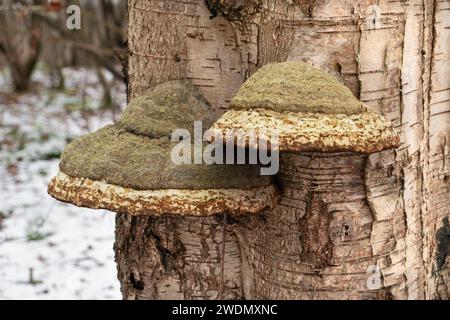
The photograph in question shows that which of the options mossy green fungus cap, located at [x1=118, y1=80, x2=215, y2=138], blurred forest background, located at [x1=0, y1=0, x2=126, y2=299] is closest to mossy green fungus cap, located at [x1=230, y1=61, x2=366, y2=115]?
mossy green fungus cap, located at [x1=118, y1=80, x2=215, y2=138]

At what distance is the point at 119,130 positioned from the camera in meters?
2.48

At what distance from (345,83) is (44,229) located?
5168 millimetres

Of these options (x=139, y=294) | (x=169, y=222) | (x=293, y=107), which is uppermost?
(x=293, y=107)

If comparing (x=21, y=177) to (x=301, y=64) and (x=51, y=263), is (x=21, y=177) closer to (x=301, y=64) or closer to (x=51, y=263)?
(x=51, y=263)

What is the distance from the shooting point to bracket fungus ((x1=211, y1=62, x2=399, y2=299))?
2057 mm

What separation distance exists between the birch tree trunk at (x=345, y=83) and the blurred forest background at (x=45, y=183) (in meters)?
0.71

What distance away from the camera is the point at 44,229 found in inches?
267

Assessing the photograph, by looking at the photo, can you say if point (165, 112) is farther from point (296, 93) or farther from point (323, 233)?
point (323, 233)

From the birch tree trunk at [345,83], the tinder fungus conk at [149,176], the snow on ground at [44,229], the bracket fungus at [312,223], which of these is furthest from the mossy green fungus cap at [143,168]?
the snow on ground at [44,229]

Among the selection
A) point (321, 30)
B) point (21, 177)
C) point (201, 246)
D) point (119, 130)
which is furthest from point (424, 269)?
point (21, 177)

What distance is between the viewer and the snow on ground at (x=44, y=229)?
5.48m

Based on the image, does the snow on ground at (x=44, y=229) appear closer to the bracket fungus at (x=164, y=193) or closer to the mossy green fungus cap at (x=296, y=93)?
the bracket fungus at (x=164, y=193)

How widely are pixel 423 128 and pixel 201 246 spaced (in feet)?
3.96

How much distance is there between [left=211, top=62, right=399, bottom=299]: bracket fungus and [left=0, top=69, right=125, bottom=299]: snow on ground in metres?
2.92
